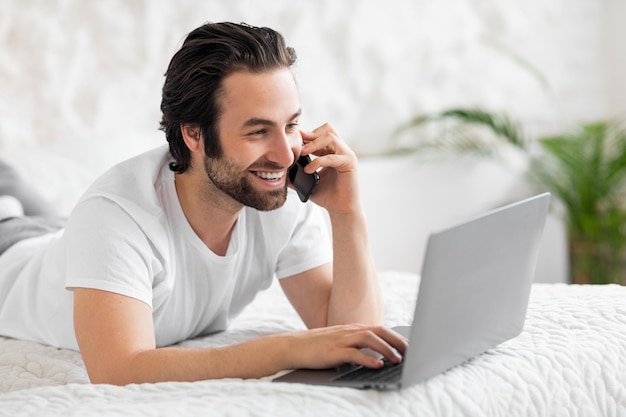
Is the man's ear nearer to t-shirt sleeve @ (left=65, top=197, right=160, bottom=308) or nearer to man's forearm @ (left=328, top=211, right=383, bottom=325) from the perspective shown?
t-shirt sleeve @ (left=65, top=197, right=160, bottom=308)

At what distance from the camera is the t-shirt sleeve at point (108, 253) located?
4.47 feet

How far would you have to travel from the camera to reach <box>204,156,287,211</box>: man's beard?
1473mm

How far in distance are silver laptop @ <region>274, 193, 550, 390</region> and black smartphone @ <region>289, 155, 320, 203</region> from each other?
451mm

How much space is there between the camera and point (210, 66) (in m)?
1.46

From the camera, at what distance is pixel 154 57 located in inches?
118

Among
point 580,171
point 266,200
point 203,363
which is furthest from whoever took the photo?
point 580,171

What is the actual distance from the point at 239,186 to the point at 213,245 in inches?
7.3

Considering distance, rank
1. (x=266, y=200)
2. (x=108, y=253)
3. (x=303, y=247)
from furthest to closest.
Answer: (x=303, y=247) < (x=266, y=200) < (x=108, y=253)

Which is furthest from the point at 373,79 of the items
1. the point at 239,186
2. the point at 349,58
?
the point at 239,186

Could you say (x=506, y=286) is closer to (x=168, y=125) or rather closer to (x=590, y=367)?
(x=590, y=367)

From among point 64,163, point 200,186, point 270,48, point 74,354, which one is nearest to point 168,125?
point 200,186

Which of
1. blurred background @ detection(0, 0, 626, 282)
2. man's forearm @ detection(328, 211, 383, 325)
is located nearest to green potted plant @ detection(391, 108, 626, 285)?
blurred background @ detection(0, 0, 626, 282)

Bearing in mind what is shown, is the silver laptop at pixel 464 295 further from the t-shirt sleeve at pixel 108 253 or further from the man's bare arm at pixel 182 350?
the t-shirt sleeve at pixel 108 253

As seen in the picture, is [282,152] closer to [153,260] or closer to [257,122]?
[257,122]
